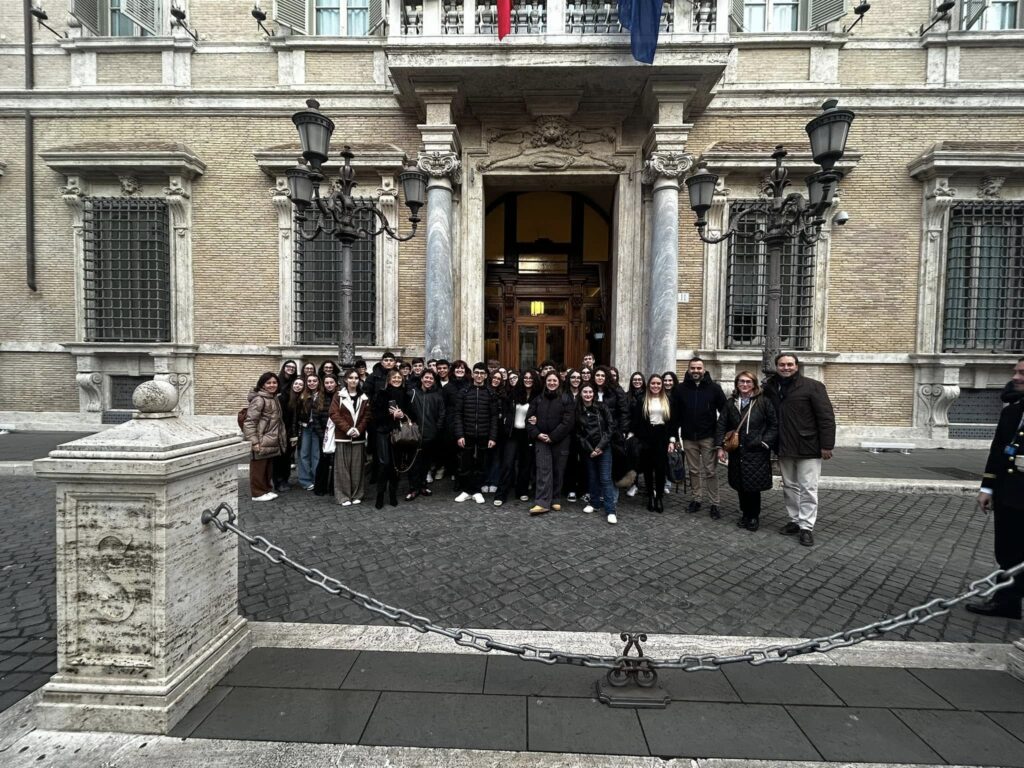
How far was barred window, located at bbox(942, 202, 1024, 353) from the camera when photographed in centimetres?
993

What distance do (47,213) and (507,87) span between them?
1137cm

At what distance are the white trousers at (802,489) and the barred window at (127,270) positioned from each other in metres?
13.0

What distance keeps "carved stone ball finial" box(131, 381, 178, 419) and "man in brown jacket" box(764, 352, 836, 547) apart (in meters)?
5.52

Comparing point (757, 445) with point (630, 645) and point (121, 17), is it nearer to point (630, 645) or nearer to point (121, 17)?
point (630, 645)

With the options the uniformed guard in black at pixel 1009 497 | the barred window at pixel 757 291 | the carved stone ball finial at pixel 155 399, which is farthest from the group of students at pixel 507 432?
the barred window at pixel 757 291

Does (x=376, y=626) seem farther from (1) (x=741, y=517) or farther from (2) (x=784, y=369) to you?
(2) (x=784, y=369)

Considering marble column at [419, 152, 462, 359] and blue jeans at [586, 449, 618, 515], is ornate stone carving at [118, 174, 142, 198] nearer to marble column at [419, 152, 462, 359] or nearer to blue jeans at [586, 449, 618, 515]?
marble column at [419, 152, 462, 359]

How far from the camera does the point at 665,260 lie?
8.93 metres

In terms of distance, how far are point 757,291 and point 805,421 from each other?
6.41 meters

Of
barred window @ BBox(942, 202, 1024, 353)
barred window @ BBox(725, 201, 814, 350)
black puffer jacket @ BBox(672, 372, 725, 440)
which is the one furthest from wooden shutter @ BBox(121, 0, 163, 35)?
barred window @ BBox(942, 202, 1024, 353)

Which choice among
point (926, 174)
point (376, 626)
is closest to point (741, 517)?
point (376, 626)

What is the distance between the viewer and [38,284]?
1080 centimetres

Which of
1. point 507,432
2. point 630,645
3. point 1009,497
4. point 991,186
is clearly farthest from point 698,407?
point 991,186

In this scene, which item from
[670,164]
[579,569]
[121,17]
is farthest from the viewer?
[121,17]
